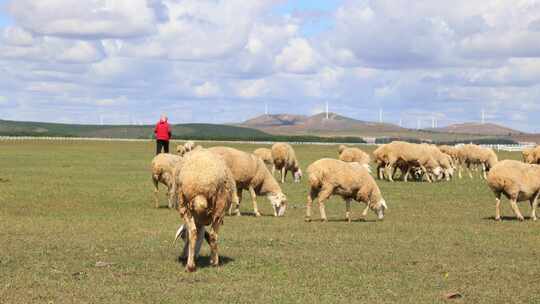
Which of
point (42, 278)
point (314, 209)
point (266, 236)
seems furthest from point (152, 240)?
point (314, 209)

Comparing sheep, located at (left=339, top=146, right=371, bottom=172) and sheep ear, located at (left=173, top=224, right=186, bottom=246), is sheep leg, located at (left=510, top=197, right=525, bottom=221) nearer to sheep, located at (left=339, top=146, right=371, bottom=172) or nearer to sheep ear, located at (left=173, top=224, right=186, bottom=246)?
sheep ear, located at (left=173, top=224, right=186, bottom=246)

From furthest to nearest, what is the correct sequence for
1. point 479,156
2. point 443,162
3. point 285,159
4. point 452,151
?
1. point 452,151
2. point 479,156
3. point 443,162
4. point 285,159

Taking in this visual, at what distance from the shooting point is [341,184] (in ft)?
75.8

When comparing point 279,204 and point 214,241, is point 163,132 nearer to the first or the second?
point 279,204

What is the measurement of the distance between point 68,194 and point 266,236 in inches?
484

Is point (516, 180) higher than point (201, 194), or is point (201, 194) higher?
point (201, 194)

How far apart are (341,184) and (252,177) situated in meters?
2.48

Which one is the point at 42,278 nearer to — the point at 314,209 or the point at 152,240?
the point at 152,240

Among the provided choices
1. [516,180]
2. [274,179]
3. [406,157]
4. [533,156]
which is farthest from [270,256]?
[533,156]

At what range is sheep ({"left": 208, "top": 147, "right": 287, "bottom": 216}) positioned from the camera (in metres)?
23.7

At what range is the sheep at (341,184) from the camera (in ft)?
75.6

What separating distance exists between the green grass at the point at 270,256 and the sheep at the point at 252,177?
1.92 ft

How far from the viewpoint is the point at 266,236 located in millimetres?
19297

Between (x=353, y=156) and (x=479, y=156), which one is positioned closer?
(x=353, y=156)
